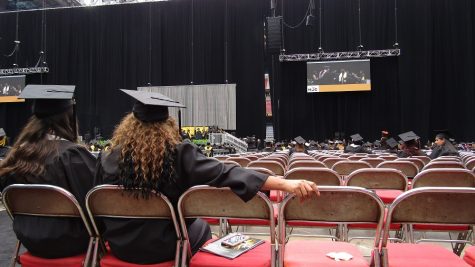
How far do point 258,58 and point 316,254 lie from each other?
54.0ft

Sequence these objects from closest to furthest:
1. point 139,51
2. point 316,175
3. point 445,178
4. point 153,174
Result: 1. point 153,174
2. point 445,178
3. point 316,175
4. point 139,51

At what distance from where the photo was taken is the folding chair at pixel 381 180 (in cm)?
260

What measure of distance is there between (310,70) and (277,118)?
2.66m

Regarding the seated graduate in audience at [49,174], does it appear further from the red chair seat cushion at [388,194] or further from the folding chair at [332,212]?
the red chair seat cushion at [388,194]

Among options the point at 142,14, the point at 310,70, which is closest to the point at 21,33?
the point at 142,14

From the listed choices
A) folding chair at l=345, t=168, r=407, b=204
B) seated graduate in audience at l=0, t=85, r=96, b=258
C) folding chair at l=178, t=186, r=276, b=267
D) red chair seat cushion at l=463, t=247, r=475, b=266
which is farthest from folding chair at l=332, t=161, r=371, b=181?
seated graduate in audience at l=0, t=85, r=96, b=258

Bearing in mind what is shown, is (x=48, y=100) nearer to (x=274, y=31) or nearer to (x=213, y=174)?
(x=213, y=174)

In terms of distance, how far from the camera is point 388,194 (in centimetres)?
281

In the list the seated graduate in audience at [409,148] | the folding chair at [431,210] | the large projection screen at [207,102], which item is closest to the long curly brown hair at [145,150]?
the folding chair at [431,210]

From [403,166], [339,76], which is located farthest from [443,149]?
[339,76]

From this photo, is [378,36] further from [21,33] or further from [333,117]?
[21,33]

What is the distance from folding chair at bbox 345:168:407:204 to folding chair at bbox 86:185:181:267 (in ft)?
4.65

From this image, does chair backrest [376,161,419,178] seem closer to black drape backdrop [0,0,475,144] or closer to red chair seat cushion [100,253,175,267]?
red chair seat cushion [100,253,175,267]

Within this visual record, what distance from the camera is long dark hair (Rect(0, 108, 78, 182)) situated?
1.81m
